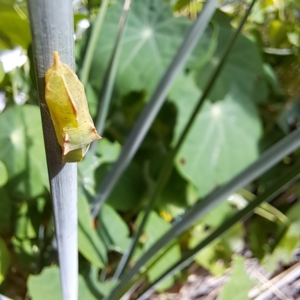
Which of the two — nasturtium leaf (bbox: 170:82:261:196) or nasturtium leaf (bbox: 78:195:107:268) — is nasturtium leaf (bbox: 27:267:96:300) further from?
nasturtium leaf (bbox: 170:82:261:196)

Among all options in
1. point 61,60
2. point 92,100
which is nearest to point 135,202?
point 92,100

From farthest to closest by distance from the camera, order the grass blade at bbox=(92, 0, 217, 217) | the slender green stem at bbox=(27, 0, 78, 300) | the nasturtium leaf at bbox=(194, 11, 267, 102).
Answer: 1. the nasturtium leaf at bbox=(194, 11, 267, 102)
2. the grass blade at bbox=(92, 0, 217, 217)
3. the slender green stem at bbox=(27, 0, 78, 300)

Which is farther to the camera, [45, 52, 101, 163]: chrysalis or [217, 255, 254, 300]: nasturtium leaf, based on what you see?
[217, 255, 254, 300]: nasturtium leaf

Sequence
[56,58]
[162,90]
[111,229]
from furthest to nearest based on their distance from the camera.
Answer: [111,229] < [162,90] < [56,58]

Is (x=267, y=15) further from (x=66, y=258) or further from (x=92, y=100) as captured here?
(x=66, y=258)

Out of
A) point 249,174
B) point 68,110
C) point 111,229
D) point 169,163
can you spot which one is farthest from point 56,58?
point 111,229

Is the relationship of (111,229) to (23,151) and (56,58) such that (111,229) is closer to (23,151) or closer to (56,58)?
(23,151)

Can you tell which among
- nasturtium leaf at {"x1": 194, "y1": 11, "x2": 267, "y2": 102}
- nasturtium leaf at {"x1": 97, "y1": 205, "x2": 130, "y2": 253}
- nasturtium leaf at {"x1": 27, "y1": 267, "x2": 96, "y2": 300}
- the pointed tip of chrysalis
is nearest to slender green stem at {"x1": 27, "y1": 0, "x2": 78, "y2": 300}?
the pointed tip of chrysalis
